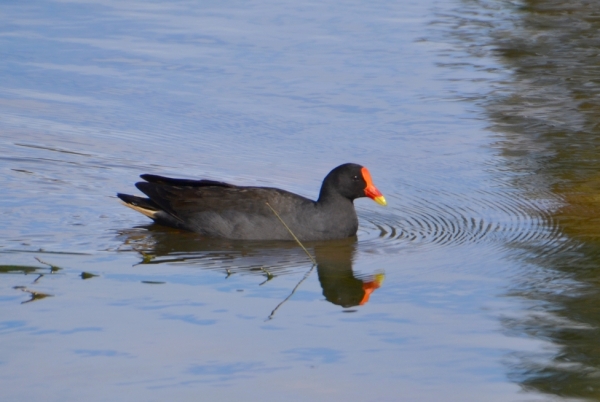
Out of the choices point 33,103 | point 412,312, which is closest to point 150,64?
point 33,103

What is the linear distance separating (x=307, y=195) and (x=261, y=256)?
4.70 feet

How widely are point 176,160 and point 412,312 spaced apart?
409 centimetres

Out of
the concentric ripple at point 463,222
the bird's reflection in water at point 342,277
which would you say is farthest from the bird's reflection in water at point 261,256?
the concentric ripple at point 463,222

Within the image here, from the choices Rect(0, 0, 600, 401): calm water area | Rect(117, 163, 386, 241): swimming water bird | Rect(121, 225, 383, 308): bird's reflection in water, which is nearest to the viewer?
Rect(0, 0, 600, 401): calm water area

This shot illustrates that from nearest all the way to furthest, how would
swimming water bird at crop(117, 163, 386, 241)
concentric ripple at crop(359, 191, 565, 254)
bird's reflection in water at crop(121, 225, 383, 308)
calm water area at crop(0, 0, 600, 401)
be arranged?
calm water area at crop(0, 0, 600, 401)
bird's reflection in water at crop(121, 225, 383, 308)
concentric ripple at crop(359, 191, 565, 254)
swimming water bird at crop(117, 163, 386, 241)

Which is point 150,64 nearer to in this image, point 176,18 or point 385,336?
point 176,18

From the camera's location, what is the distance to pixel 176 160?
9.86m

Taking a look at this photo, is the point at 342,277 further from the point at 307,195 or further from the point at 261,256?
the point at 307,195

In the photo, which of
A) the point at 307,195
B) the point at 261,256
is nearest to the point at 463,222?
the point at 307,195

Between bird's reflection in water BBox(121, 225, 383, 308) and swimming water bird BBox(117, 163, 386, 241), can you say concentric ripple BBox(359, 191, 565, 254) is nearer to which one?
swimming water bird BBox(117, 163, 386, 241)

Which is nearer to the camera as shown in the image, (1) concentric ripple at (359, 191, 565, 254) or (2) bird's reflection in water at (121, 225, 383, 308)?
(2) bird's reflection in water at (121, 225, 383, 308)

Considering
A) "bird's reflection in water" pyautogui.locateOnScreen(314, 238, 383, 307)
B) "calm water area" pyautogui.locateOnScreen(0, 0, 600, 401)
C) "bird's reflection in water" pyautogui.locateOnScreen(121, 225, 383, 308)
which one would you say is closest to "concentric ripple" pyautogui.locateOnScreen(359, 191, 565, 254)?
"calm water area" pyautogui.locateOnScreen(0, 0, 600, 401)

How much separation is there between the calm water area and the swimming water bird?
133 millimetres

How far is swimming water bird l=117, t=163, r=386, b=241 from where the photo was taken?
322 inches
